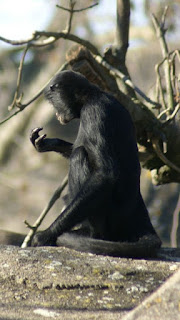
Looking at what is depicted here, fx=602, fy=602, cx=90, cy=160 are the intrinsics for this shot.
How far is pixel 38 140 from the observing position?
6070mm

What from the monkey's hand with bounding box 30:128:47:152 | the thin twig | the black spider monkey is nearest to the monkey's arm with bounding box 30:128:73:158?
the monkey's hand with bounding box 30:128:47:152

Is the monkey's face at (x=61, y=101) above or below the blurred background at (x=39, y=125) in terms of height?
above

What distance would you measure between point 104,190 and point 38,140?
3.23 ft

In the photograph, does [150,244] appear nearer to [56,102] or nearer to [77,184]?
[77,184]

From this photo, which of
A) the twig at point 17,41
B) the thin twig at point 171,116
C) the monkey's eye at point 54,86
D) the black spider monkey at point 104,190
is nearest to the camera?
the black spider monkey at point 104,190

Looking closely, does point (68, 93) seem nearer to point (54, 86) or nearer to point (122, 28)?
point (54, 86)

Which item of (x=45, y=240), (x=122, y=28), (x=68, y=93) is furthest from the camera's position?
(x=122, y=28)

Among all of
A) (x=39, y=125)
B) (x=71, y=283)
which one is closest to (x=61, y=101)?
(x=71, y=283)

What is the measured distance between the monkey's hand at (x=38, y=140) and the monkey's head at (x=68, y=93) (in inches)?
12.1

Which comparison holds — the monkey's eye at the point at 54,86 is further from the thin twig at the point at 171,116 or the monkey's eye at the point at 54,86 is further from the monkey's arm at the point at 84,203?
the thin twig at the point at 171,116

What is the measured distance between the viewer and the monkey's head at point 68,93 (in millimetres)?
5969

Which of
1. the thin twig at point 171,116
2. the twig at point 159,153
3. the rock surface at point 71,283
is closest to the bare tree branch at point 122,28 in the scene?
the thin twig at point 171,116

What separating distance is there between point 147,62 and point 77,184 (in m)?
11.4

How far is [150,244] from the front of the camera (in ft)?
17.6
